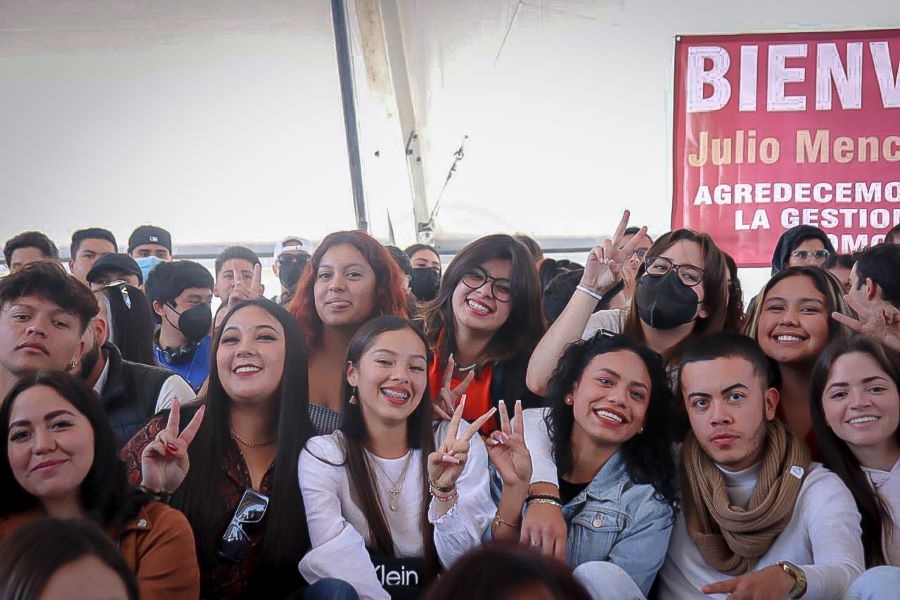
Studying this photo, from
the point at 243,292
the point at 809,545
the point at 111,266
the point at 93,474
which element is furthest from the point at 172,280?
the point at 809,545

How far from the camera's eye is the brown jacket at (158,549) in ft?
6.39

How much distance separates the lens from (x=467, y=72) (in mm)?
6586

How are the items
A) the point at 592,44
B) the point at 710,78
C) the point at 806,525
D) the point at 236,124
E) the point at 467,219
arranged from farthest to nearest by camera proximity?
the point at 467,219 → the point at 236,124 → the point at 592,44 → the point at 710,78 → the point at 806,525

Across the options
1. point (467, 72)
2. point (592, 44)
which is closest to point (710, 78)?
point (592, 44)

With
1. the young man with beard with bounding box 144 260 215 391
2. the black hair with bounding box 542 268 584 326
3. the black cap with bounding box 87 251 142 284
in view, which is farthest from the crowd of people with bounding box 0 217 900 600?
the black cap with bounding box 87 251 142 284

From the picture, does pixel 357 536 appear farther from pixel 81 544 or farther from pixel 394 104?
pixel 394 104

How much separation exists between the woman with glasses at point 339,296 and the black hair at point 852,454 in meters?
1.27

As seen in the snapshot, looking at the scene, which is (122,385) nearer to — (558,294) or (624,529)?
(624,529)

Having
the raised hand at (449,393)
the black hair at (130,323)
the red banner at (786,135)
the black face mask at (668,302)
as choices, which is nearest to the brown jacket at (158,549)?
the raised hand at (449,393)

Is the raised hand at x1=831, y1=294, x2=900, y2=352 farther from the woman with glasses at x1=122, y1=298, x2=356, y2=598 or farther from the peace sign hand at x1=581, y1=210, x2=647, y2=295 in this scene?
the woman with glasses at x1=122, y1=298, x2=356, y2=598

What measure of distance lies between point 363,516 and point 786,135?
3.14 meters

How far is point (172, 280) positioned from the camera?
3.60 meters

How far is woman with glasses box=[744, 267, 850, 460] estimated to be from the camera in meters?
2.65

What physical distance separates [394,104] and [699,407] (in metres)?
4.89
